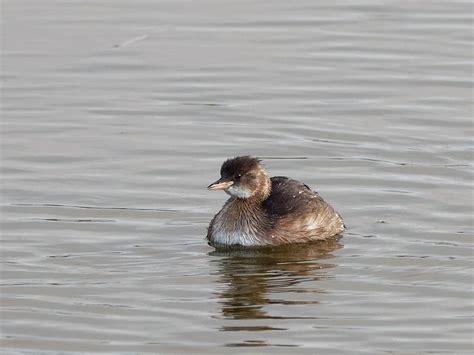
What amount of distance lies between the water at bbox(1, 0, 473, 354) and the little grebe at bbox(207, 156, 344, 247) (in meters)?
0.18

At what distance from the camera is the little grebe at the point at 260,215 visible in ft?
43.5

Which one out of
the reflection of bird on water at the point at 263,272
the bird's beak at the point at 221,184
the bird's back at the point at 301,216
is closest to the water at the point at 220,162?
the reflection of bird on water at the point at 263,272

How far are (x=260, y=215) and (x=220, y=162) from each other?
153 centimetres

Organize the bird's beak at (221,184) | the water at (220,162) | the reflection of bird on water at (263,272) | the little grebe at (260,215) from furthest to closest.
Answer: the little grebe at (260,215) → the bird's beak at (221,184) → the reflection of bird on water at (263,272) → the water at (220,162)

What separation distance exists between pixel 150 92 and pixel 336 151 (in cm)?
281

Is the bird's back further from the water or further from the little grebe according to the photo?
the water

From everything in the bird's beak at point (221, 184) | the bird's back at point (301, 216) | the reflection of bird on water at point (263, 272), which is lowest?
the reflection of bird on water at point (263, 272)

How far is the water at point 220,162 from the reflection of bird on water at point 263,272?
27 mm

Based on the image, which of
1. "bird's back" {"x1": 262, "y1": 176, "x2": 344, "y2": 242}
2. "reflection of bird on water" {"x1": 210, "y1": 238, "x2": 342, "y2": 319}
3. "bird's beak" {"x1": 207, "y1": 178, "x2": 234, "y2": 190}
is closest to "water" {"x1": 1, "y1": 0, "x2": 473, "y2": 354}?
"reflection of bird on water" {"x1": 210, "y1": 238, "x2": 342, "y2": 319}

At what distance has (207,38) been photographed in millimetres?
19062

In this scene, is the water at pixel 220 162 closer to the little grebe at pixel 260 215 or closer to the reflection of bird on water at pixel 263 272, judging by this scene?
the reflection of bird on water at pixel 263 272

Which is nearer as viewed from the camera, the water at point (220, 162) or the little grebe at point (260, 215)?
the water at point (220, 162)

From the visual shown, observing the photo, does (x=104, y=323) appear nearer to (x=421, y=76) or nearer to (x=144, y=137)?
(x=144, y=137)

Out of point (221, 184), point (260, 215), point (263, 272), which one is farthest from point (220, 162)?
point (263, 272)
